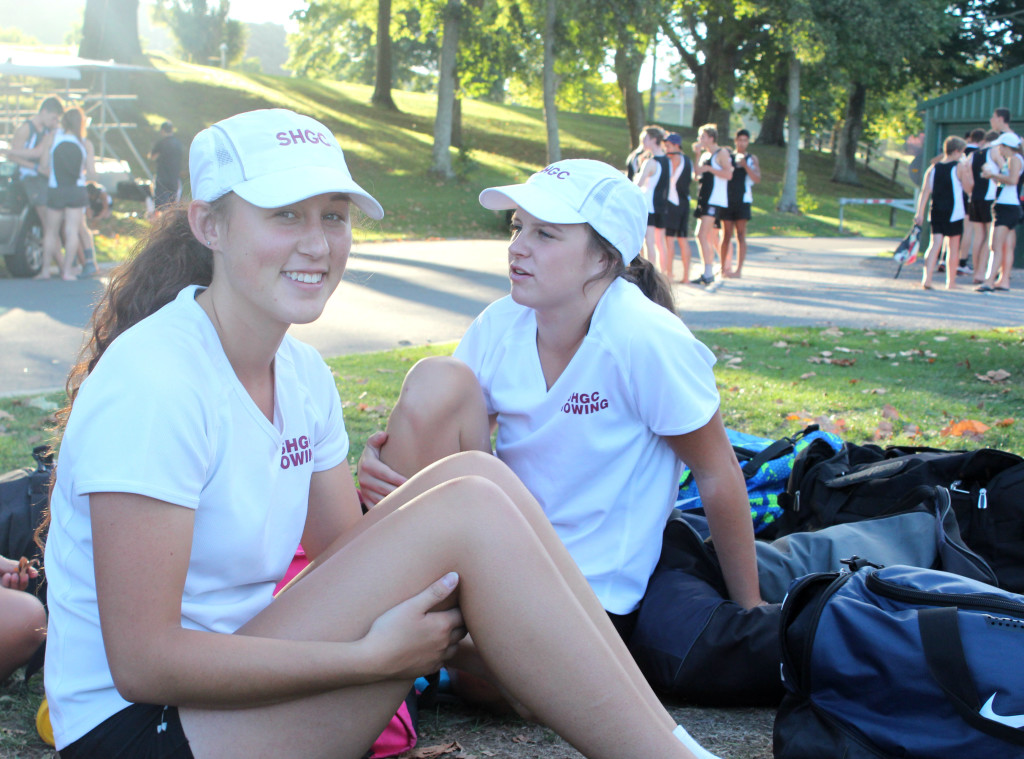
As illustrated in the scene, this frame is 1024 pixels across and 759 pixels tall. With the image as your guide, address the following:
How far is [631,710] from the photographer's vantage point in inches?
77.7

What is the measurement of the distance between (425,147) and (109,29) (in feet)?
32.5

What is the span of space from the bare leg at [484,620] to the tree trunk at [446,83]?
23.0m

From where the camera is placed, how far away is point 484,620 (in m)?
2.01

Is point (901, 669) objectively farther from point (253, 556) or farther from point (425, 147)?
point (425, 147)

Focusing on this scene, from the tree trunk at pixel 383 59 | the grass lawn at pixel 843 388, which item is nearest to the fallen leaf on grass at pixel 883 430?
the grass lawn at pixel 843 388

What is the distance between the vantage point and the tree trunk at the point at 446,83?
79.8 feet

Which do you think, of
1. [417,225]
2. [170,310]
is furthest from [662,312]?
[417,225]

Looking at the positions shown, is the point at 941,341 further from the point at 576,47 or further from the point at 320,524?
the point at 576,47

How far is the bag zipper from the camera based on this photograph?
7.10ft

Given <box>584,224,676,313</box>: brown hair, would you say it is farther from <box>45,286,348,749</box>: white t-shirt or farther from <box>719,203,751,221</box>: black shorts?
<box>719,203,751,221</box>: black shorts

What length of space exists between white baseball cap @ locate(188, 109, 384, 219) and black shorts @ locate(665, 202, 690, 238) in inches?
426

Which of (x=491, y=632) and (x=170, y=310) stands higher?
(x=170, y=310)

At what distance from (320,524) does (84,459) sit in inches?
32.0

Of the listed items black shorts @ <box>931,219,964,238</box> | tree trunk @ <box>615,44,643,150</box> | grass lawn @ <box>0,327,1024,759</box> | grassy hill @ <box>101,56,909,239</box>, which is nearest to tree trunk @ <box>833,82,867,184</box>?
grassy hill @ <box>101,56,909,239</box>
